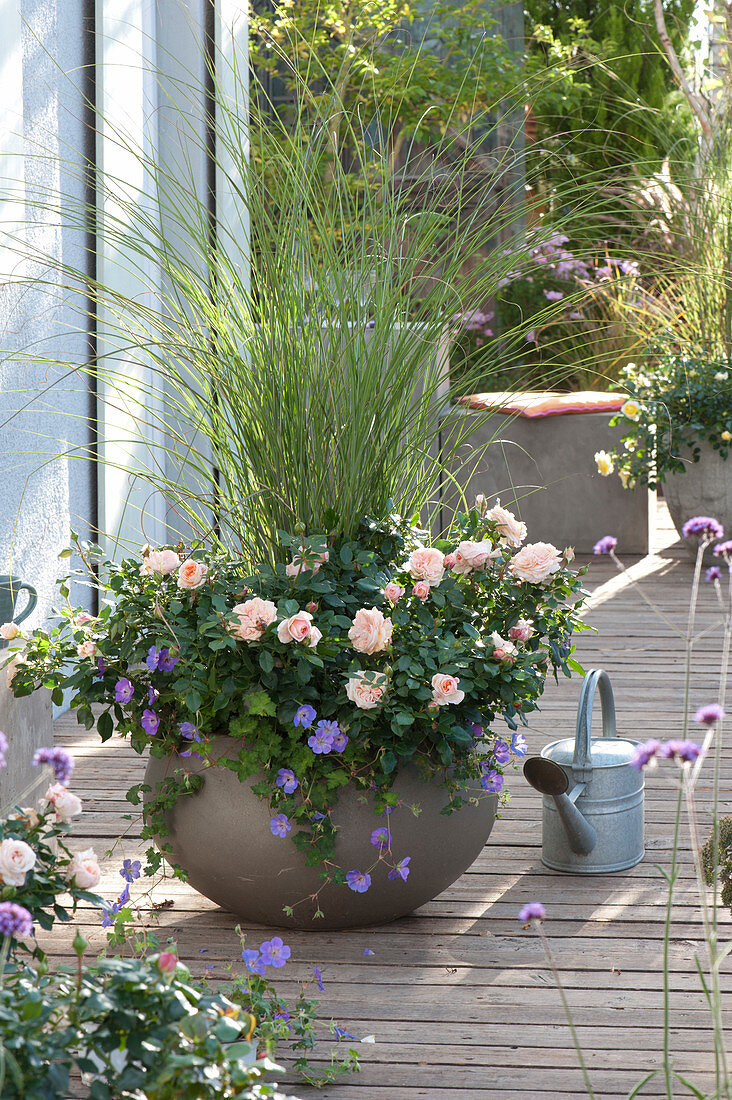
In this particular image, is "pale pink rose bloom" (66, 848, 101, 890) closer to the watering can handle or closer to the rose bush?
the rose bush

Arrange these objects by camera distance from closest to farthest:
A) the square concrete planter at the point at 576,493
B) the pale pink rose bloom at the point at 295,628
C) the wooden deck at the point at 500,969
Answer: the wooden deck at the point at 500,969 → the pale pink rose bloom at the point at 295,628 → the square concrete planter at the point at 576,493

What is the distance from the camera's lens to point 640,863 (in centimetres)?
237

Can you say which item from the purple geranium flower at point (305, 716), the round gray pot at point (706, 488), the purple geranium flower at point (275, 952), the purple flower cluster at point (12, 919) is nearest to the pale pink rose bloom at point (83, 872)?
the purple flower cluster at point (12, 919)

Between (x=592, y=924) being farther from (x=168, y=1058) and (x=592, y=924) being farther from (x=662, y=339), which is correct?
(x=662, y=339)

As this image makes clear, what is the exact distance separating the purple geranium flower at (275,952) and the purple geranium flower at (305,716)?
1.06 ft

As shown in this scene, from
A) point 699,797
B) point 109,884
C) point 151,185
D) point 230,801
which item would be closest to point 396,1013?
point 230,801

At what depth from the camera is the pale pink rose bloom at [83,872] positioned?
4.25ft

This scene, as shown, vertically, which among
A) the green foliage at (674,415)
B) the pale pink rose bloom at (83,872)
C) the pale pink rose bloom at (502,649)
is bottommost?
the pale pink rose bloom at (83,872)

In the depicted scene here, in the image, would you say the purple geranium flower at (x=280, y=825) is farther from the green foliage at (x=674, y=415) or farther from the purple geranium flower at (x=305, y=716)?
the green foliage at (x=674, y=415)

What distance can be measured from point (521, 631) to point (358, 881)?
1.58ft

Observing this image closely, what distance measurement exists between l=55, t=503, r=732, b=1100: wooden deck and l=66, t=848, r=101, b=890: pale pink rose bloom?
1.66ft

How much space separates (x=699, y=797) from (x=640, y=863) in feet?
1.22

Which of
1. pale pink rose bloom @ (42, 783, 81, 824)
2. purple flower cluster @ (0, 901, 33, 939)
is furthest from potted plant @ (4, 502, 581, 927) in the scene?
purple flower cluster @ (0, 901, 33, 939)

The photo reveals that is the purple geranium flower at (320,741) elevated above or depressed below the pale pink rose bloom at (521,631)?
below
